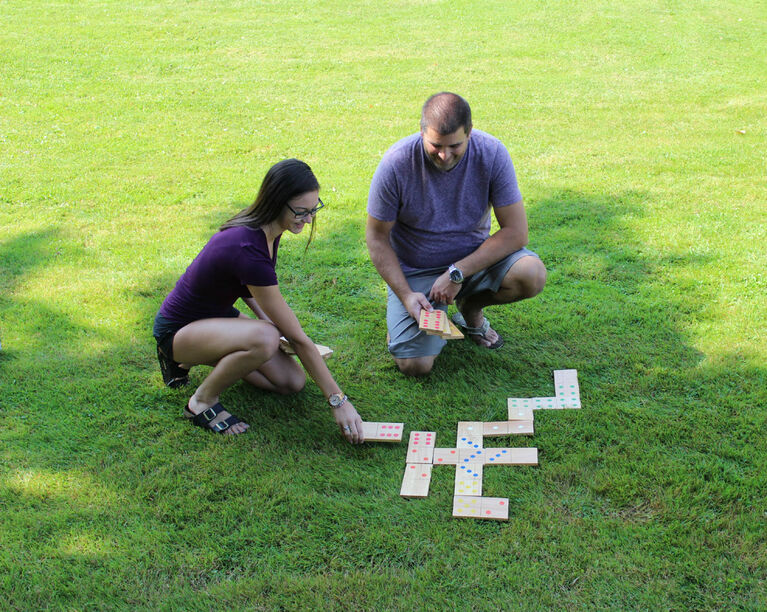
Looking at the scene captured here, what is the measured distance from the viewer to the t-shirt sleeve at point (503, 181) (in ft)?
12.7

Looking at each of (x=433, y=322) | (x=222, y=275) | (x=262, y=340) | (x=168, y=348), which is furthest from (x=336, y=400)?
(x=168, y=348)

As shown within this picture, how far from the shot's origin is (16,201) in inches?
251

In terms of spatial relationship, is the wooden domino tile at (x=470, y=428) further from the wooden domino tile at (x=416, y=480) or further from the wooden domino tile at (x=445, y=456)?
the wooden domino tile at (x=416, y=480)

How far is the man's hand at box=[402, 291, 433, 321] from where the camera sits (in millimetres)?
3895

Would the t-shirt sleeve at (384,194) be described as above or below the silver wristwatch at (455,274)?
above

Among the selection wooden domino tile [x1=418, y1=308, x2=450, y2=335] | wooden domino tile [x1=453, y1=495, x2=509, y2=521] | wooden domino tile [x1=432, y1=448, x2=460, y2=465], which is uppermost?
wooden domino tile [x1=418, y1=308, x2=450, y2=335]

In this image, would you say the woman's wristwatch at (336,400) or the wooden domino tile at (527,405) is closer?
the woman's wristwatch at (336,400)

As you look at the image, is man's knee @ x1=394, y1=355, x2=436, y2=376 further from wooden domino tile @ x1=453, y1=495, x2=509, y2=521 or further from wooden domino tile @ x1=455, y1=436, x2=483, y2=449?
wooden domino tile @ x1=453, y1=495, x2=509, y2=521

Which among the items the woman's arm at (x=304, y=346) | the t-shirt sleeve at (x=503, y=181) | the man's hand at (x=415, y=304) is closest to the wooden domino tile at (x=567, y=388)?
the man's hand at (x=415, y=304)

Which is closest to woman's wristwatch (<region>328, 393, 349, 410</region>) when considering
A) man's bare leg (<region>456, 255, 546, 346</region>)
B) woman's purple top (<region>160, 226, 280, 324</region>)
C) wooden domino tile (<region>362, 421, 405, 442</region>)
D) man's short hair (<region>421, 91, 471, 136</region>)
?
wooden domino tile (<region>362, 421, 405, 442</region>)

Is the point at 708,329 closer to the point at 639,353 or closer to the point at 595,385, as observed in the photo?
the point at 639,353

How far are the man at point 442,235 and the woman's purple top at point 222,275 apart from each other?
0.77 meters

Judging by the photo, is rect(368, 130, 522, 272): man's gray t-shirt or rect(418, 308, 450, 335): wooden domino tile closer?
rect(418, 308, 450, 335): wooden domino tile

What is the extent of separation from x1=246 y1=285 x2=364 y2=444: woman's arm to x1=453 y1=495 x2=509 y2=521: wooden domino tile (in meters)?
0.63
